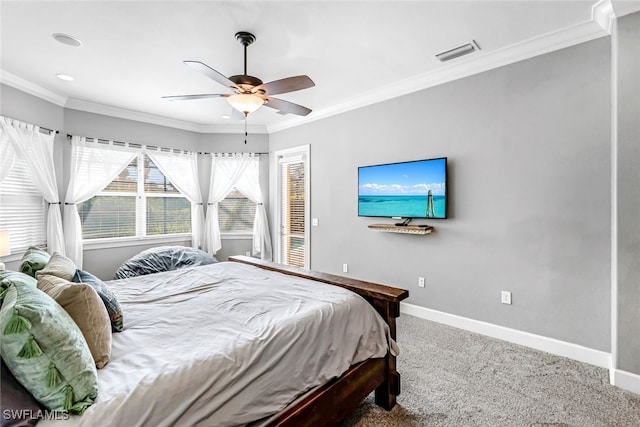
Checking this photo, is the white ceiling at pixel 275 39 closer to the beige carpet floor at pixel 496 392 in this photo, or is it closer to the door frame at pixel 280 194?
the door frame at pixel 280 194

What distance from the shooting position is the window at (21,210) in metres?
3.30

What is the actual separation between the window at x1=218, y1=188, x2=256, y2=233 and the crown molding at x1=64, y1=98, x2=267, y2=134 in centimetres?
111

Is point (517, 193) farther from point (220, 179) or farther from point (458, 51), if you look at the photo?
point (220, 179)

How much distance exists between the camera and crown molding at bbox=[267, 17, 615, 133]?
2.47 metres

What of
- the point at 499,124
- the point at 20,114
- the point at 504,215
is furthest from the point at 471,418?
the point at 20,114

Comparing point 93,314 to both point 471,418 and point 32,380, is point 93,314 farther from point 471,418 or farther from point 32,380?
point 471,418

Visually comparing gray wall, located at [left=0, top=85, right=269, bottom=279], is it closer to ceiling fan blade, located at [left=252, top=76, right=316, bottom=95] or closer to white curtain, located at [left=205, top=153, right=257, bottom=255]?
white curtain, located at [left=205, top=153, right=257, bottom=255]

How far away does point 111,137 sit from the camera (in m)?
4.38

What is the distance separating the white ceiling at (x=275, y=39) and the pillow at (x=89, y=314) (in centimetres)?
204

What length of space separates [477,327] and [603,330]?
969mm

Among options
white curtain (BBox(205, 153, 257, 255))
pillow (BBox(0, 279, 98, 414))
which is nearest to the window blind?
white curtain (BBox(205, 153, 257, 255))

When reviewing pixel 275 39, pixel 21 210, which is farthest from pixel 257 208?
pixel 275 39

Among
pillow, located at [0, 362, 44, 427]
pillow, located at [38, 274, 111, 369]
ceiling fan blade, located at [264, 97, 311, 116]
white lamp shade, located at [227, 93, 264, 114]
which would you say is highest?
ceiling fan blade, located at [264, 97, 311, 116]

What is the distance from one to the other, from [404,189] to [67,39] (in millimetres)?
3529
